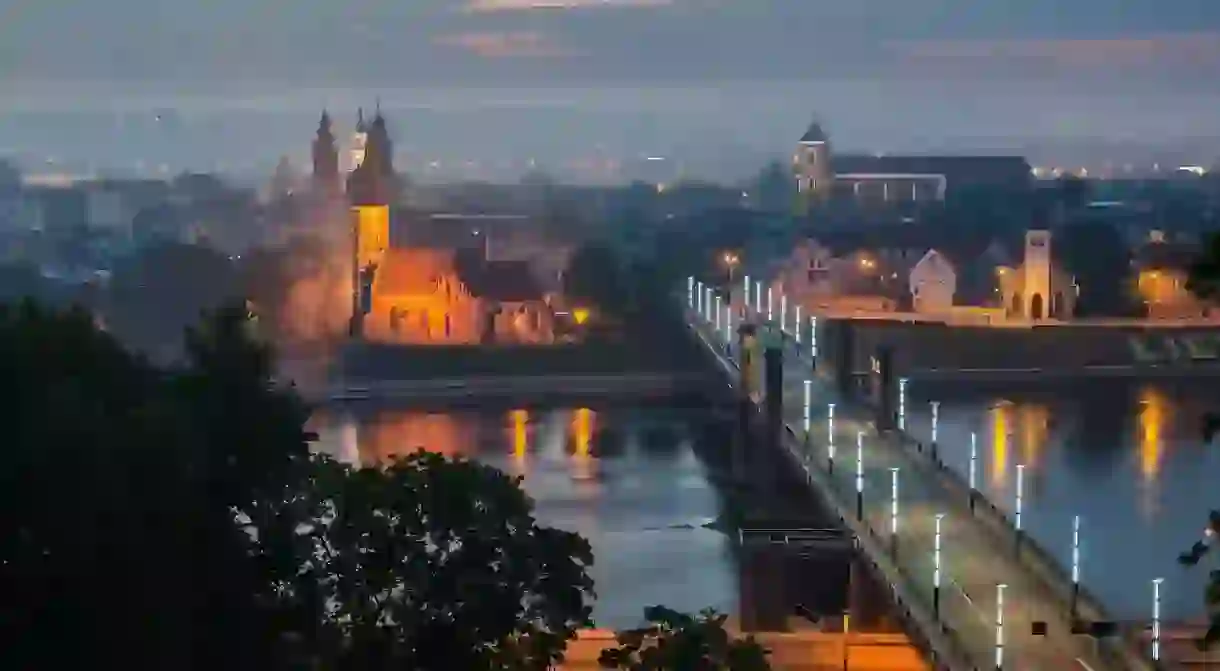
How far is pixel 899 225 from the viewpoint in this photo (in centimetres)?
2062

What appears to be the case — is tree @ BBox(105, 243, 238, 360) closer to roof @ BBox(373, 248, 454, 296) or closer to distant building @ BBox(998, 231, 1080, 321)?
roof @ BBox(373, 248, 454, 296)

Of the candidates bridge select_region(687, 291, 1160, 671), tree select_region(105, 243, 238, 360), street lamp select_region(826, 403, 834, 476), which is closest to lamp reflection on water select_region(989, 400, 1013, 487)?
bridge select_region(687, 291, 1160, 671)

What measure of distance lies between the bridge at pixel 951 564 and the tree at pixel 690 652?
1228 mm

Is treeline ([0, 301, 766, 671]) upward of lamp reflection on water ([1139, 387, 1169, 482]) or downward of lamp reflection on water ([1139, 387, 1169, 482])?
upward

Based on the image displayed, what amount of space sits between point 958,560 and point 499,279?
1049cm

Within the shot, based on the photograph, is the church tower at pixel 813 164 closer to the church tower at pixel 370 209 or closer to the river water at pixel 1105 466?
the church tower at pixel 370 209

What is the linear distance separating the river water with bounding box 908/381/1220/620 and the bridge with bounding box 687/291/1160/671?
40 cm

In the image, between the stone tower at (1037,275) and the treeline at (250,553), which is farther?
the stone tower at (1037,275)

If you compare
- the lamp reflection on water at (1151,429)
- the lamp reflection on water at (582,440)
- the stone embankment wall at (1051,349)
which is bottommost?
the lamp reflection on water at (582,440)

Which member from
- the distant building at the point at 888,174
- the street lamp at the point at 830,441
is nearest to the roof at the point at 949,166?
the distant building at the point at 888,174

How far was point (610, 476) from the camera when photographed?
10023mm

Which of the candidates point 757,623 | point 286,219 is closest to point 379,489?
point 757,623

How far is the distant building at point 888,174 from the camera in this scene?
25.9m

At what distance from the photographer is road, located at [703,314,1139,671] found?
4863 millimetres
